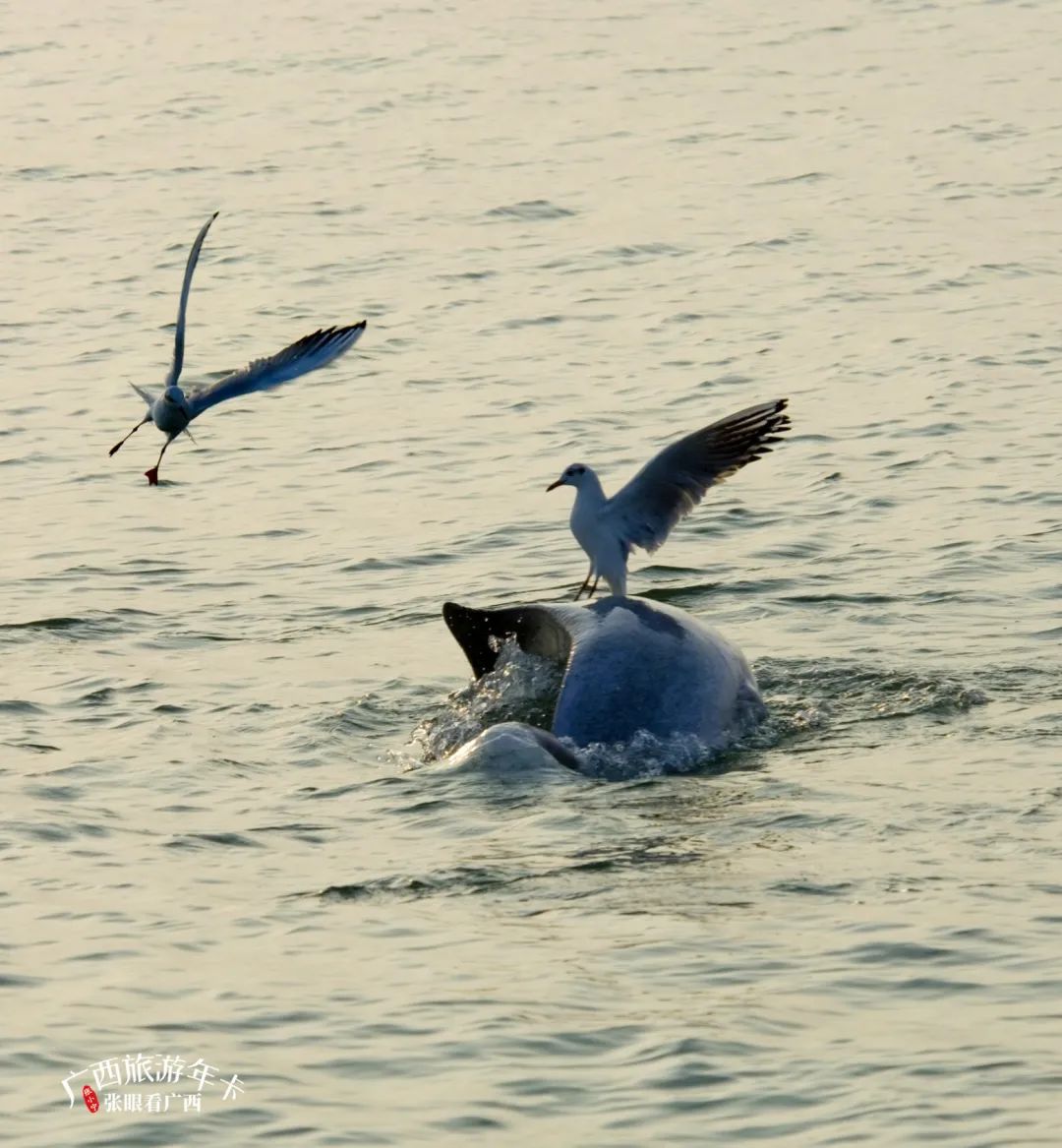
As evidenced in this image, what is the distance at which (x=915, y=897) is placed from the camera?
418 inches

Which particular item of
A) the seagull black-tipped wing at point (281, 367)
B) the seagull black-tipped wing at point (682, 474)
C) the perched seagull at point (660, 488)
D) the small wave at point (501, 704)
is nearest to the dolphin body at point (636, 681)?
the small wave at point (501, 704)

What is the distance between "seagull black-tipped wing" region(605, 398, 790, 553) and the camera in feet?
44.4

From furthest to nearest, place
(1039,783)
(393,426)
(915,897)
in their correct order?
1. (393,426)
2. (1039,783)
3. (915,897)

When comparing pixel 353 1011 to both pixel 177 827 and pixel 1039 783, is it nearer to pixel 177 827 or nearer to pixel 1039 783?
pixel 177 827

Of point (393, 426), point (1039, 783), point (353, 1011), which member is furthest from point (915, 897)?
point (393, 426)

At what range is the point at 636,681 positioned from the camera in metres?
12.9

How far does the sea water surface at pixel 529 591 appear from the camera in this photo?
9367 mm

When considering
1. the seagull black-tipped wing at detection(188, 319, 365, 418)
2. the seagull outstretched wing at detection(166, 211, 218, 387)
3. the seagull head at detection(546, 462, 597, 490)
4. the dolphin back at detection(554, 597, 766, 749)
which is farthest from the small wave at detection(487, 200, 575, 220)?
the seagull outstretched wing at detection(166, 211, 218, 387)

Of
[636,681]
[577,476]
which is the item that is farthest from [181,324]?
[636,681]

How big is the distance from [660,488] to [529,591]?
Answer: 295cm

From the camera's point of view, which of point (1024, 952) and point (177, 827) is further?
point (177, 827)

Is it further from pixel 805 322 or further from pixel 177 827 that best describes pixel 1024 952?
pixel 805 322

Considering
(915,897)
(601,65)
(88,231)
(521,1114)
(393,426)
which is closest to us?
(521,1114)

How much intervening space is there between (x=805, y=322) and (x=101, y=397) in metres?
6.55
